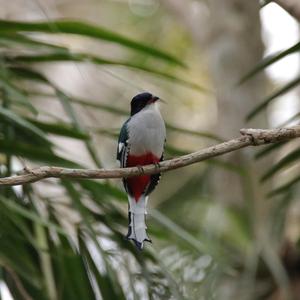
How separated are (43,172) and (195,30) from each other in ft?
12.7

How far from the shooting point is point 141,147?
2053 millimetres

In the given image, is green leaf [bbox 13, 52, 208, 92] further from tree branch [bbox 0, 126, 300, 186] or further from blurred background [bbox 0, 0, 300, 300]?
tree branch [bbox 0, 126, 300, 186]

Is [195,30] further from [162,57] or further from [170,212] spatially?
[162,57]

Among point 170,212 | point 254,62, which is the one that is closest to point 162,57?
point 170,212

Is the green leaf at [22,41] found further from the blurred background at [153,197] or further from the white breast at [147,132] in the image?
the white breast at [147,132]

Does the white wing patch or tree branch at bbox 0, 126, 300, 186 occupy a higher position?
the white wing patch

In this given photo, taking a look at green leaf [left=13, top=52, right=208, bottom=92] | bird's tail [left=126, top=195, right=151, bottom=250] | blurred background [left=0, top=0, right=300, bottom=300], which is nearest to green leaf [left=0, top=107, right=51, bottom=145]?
blurred background [left=0, top=0, right=300, bottom=300]

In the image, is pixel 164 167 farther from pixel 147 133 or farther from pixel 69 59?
pixel 69 59

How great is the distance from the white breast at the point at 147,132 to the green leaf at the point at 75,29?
2.07 feet

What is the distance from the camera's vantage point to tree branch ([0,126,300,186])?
5.97 ft

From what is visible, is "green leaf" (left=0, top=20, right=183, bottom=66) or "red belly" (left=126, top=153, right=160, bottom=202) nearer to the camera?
"red belly" (left=126, top=153, right=160, bottom=202)

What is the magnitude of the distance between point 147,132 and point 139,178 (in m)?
0.16

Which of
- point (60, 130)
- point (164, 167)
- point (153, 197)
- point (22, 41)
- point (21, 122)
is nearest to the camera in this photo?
point (164, 167)

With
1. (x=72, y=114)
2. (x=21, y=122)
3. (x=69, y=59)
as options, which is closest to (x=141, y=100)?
(x=21, y=122)
